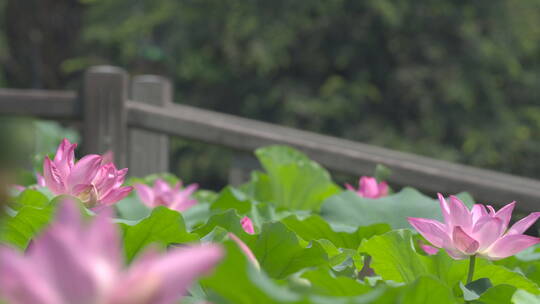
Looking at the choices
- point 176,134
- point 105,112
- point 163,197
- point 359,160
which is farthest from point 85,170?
point 105,112

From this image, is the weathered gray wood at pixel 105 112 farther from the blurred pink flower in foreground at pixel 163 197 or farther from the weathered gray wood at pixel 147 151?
the blurred pink flower in foreground at pixel 163 197

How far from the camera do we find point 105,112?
6.60ft

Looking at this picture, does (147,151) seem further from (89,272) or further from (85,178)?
(89,272)

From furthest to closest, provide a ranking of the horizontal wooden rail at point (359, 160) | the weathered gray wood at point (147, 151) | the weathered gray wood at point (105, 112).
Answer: the weathered gray wood at point (147, 151) → the weathered gray wood at point (105, 112) → the horizontal wooden rail at point (359, 160)

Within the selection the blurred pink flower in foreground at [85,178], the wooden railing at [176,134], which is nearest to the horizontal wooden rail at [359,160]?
the wooden railing at [176,134]

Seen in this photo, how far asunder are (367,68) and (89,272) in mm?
6309

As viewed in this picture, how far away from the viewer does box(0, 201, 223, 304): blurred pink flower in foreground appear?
282 millimetres

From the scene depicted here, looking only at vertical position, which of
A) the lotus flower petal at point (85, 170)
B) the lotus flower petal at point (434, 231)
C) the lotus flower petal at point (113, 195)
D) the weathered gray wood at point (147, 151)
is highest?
the lotus flower petal at point (85, 170)

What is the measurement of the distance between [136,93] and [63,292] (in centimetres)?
221

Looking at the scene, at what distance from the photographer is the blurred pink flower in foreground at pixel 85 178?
733mm

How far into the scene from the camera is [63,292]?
29 cm

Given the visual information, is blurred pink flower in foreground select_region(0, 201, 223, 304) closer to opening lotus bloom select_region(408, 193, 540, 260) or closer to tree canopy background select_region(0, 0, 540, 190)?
opening lotus bloom select_region(408, 193, 540, 260)

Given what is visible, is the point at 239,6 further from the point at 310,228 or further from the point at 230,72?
the point at 310,228

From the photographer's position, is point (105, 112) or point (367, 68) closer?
point (105, 112)
